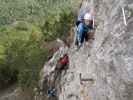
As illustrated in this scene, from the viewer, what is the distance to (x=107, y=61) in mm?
10133

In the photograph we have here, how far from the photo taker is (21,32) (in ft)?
74.6

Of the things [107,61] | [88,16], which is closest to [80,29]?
[88,16]

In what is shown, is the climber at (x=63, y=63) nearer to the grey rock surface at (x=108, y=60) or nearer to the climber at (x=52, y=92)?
the climber at (x=52, y=92)

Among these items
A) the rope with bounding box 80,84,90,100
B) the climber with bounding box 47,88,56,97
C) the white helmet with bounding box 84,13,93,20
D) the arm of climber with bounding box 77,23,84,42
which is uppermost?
the white helmet with bounding box 84,13,93,20

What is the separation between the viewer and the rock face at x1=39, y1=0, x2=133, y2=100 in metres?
9.35

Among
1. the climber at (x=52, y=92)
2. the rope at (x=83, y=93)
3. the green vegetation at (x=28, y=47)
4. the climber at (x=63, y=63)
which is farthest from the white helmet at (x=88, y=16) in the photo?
the green vegetation at (x=28, y=47)

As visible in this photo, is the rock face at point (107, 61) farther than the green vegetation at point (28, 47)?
No

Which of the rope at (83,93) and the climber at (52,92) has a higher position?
the rope at (83,93)

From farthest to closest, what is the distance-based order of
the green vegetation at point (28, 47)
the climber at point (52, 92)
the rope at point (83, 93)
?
1. the green vegetation at point (28, 47)
2. the climber at point (52, 92)
3. the rope at point (83, 93)

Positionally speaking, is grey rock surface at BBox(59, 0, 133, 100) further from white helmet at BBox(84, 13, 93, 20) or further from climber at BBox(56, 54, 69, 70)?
climber at BBox(56, 54, 69, 70)

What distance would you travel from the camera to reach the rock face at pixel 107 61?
9.35 metres

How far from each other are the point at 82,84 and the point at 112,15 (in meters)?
2.22

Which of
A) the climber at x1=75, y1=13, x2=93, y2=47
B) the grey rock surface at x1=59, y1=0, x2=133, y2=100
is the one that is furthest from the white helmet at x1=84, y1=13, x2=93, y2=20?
the grey rock surface at x1=59, y1=0, x2=133, y2=100

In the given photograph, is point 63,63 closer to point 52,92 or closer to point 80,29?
point 52,92
